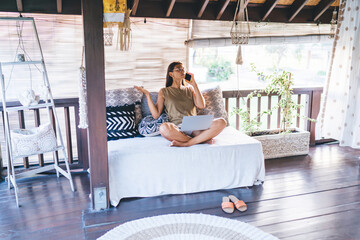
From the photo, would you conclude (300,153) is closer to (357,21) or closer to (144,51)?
(357,21)

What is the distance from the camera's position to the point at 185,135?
3213 mm

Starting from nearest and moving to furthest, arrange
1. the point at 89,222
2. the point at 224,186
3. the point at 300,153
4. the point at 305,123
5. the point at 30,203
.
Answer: the point at 89,222
the point at 30,203
the point at 224,186
the point at 300,153
the point at 305,123

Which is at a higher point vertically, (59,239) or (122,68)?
(122,68)

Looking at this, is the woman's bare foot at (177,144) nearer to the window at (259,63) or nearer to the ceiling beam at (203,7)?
the ceiling beam at (203,7)

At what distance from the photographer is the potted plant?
399 centimetres

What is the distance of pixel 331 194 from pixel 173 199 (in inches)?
61.4

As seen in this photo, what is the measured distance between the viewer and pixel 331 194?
3053 millimetres

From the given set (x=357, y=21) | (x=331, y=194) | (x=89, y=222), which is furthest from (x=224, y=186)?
(x=357, y=21)

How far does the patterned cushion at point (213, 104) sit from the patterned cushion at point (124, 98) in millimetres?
740

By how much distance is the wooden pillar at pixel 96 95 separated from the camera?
8.03ft

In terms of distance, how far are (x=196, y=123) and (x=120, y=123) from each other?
2.86ft

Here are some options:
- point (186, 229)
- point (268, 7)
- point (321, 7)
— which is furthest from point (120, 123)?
point (321, 7)

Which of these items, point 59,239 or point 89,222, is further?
point 89,222

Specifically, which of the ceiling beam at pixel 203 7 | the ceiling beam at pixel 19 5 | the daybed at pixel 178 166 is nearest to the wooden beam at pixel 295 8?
the ceiling beam at pixel 203 7
